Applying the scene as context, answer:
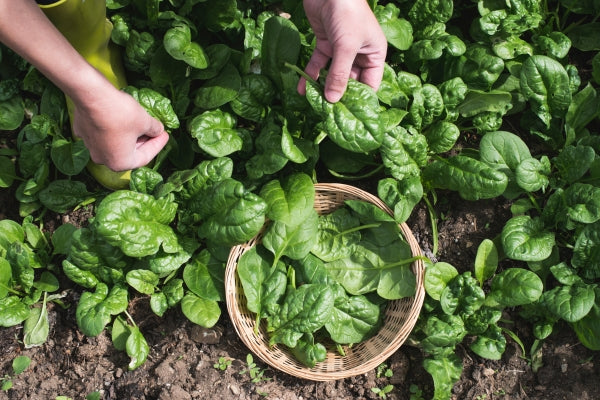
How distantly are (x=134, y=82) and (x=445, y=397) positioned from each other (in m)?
2.04

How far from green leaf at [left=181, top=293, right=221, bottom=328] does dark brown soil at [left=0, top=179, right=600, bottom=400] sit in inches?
6.0

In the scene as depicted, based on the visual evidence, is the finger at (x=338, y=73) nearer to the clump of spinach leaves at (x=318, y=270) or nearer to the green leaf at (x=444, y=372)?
the clump of spinach leaves at (x=318, y=270)

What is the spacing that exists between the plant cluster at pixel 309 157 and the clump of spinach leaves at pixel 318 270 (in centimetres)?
12

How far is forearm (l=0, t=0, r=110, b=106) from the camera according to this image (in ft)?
5.19

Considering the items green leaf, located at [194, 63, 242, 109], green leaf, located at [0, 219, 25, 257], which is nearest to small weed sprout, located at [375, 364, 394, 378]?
green leaf, located at [194, 63, 242, 109]

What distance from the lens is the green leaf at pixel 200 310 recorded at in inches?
96.7

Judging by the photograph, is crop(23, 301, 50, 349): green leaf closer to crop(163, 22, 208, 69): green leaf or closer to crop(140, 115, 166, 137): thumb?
crop(140, 115, 166, 137): thumb

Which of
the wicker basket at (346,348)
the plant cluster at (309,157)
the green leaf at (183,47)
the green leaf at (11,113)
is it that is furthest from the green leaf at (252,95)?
the green leaf at (11,113)

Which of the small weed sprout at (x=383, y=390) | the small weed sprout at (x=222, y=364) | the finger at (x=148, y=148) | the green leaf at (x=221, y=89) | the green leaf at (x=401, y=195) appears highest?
the green leaf at (x=221, y=89)

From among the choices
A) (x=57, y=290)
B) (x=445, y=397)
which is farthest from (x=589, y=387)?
(x=57, y=290)

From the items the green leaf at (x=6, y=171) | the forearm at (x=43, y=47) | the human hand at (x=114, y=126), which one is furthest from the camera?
the green leaf at (x=6, y=171)

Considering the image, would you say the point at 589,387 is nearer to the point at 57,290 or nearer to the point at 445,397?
the point at 445,397

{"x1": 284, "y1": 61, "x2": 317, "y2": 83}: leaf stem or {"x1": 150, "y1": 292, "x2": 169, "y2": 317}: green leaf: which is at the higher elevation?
{"x1": 284, "y1": 61, "x2": 317, "y2": 83}: leaf stem

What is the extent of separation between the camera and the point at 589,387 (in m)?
2.48
